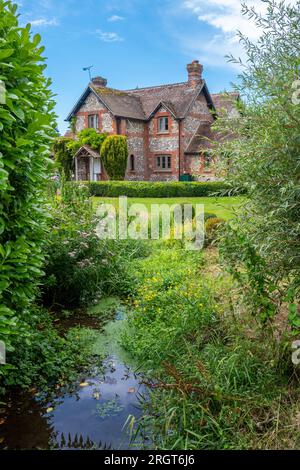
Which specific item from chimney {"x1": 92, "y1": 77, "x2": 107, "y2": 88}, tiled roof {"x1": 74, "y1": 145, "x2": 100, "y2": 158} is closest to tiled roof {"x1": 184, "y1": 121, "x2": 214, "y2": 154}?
tiled roof {"x1": 74, "y1": 145, "x2": 100, "y2": 158}

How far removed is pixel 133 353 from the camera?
4750 mm

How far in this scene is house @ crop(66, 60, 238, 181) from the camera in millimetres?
30703

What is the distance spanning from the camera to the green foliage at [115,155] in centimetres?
2853

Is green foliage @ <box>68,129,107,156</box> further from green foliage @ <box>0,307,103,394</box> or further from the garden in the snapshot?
green foliage @ <box>0,307,103,394</box>

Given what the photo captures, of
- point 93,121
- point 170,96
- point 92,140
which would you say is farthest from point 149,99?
point 92,140

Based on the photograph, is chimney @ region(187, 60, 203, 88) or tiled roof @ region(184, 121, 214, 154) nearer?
tiled roof @ region(184, 121, 214, 154)

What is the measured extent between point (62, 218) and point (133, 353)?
119 inches

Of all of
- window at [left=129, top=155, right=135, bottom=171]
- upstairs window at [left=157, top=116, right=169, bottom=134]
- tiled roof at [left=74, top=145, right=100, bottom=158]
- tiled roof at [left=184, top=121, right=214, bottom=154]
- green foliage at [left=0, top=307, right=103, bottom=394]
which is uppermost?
upstairs window at [left=157, top=116, right=169, bottom=134]

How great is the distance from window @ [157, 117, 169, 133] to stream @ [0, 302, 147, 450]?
93.4 feet

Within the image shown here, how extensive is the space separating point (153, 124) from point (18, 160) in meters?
29.7

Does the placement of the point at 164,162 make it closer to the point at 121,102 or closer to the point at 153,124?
the point at 153,124

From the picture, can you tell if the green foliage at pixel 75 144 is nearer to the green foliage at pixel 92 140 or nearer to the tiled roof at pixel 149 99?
the green foliage at pixel 92 140
